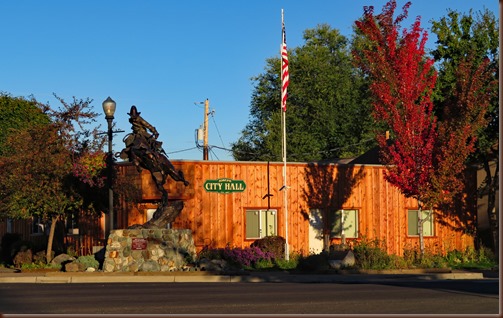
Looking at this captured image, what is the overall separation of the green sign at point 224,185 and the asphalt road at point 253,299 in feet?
41.6

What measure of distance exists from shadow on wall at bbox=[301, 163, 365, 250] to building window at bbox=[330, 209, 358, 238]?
261mm

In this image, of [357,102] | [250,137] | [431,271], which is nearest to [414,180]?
[431,271]

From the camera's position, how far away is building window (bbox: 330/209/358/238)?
38.6 meters

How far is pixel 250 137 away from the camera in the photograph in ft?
272

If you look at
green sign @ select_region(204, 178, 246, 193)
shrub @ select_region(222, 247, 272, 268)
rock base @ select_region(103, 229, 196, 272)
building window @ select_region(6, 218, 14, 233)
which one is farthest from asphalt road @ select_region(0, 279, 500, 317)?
building window @ select_region(6, 218, 14, 233)

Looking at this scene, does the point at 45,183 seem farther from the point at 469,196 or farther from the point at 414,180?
the point at 469,196

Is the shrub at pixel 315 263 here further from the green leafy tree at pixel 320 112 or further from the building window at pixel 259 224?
the green leafy tree at pixel 320 112

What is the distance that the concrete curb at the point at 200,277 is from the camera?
26906 millimetres

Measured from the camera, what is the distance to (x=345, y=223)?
38.8 metres

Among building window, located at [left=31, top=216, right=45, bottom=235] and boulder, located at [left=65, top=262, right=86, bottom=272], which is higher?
building window, located at [left=31, top=216, right=45, bottom=235]

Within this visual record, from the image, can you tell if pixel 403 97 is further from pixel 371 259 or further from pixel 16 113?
pixel 16 113

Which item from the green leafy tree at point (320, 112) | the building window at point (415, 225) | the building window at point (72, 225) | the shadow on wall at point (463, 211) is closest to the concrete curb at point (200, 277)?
the building window at point (72, 225)

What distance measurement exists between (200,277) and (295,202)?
1071 centimetres

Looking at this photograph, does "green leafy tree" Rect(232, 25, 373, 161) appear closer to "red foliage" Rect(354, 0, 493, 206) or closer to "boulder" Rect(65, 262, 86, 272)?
"red foliage" Rect(354, 0, 493, 206)
